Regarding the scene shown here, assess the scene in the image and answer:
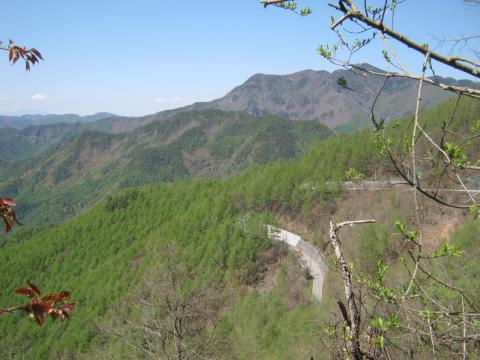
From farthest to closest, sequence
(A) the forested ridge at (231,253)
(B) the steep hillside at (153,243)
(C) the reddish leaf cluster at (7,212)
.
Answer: (B) the steep hillside at (153,243) → (A) the forested ridge at (231,253) → (C) the reddish leaf cluster at (7,212)

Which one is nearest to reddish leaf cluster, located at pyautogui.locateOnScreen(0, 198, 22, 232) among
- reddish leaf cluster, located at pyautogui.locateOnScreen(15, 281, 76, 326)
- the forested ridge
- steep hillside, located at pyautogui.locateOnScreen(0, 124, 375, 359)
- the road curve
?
reddish leaf cluster, located at pyautogui.locateOnScreen(15, 281, 76, 326)

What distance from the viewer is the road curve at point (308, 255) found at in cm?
2870

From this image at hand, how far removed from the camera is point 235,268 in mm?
38250

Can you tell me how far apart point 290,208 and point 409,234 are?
4531cm

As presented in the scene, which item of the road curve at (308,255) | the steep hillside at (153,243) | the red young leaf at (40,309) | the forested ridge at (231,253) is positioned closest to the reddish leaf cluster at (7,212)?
the red young leaf at (40,309)

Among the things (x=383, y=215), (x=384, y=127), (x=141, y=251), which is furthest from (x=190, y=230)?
(x=384, y=127)

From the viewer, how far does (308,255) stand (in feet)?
111

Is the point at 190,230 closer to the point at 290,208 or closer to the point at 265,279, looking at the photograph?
the point at 290,208

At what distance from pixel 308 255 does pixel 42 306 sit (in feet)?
109

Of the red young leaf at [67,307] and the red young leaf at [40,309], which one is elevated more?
the red young leaf at [40,309]

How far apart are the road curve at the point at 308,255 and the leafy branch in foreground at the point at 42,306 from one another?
81.4 feet

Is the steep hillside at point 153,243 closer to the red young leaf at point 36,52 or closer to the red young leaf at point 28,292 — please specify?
the red young leaf at point 36,52

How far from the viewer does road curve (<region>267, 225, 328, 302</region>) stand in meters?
28.7

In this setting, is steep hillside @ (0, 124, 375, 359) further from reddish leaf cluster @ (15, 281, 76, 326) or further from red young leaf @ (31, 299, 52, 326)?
red young leaf @ (31, 299, 52, 326)
